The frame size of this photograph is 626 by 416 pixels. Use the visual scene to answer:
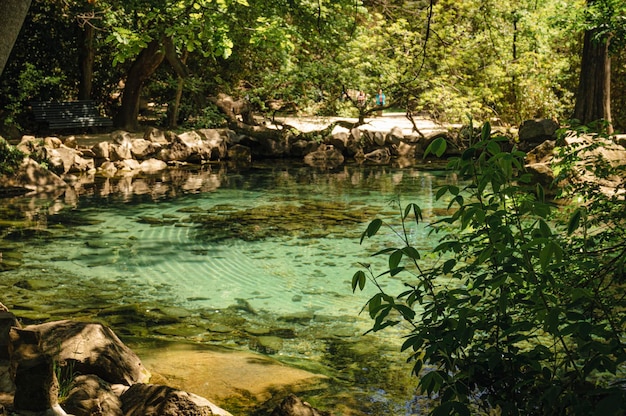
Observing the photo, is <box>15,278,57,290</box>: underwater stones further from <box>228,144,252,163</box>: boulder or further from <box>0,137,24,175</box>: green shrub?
<box>228,144,252,163</box>: boulder

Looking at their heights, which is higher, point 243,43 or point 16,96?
point 243,43

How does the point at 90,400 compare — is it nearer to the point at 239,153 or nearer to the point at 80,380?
the point at 80,380

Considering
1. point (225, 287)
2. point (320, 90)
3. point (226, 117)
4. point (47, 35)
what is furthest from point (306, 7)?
point (225, 287)

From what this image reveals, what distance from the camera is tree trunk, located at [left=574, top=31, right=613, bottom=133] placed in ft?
55.8

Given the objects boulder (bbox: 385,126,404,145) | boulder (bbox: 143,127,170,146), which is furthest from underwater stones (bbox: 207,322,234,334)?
boulder (bbox: 385,126,404,145)

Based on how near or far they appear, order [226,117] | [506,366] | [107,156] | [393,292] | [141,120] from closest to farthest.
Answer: [506,366]
[393,292]
[107,156]
[226,117]
[141,120]

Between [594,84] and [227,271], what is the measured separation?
11.8 metres

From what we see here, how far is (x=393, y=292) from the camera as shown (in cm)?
880

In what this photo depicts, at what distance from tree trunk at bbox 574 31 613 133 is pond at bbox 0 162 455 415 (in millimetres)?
4390

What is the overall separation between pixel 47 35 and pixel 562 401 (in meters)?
22.1

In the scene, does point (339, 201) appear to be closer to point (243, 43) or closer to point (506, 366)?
point (243, 43)

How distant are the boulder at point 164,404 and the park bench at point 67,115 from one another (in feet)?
61.7

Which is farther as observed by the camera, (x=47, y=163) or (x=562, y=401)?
(x=47, y=163)

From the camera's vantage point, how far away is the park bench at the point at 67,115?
21516 millimetres
